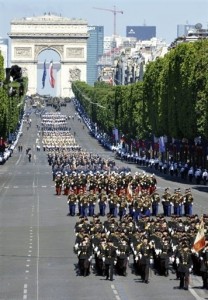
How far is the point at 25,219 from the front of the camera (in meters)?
71.9

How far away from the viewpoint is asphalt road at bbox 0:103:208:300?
1689 inches

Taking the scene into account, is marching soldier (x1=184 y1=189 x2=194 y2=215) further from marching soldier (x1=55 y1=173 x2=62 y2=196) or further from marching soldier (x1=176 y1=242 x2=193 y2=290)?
marching soldier (x1=176 y1=242 x2=193 y2=290)

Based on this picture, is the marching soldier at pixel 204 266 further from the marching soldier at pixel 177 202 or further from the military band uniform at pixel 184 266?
the marching soldier at pixel 177 202

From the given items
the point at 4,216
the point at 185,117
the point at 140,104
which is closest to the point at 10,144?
the point at 140,104

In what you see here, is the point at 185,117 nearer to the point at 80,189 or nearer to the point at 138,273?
the point at 80,189

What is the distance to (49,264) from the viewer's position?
1997 inches

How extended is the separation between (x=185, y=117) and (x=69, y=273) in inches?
2904

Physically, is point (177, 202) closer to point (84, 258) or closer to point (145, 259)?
point (84, 258)

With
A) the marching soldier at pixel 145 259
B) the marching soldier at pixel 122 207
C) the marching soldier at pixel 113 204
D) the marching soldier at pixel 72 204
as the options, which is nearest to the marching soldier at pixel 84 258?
the marching soldier at pixel 145 259

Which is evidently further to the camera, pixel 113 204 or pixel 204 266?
pixel 113 204

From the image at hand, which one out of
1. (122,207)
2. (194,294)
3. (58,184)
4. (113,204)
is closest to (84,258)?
(194,294)

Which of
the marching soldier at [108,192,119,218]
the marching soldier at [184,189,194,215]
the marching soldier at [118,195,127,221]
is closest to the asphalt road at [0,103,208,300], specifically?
the marching soldier at [184,189,194,215]

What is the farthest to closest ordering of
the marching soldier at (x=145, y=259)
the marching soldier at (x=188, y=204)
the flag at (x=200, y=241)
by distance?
the marching soldier at (x=188, y=204) < the marching soldier at (x=145, y=259) < the flag at (x=200, y=241)

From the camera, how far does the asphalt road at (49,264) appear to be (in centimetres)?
4291
